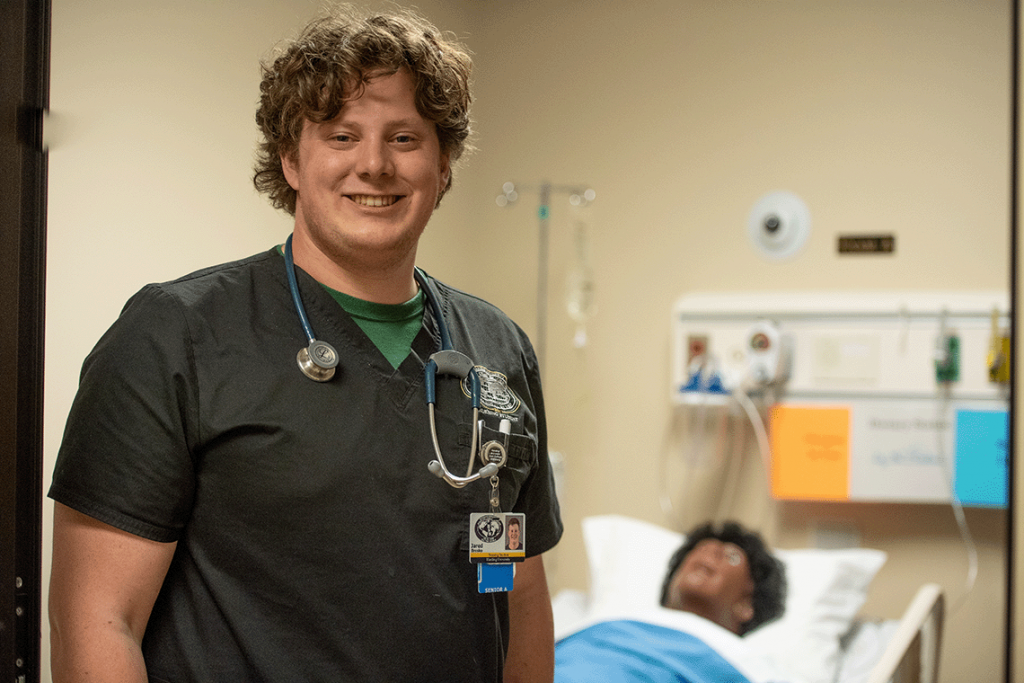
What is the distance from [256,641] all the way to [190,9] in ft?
2.48

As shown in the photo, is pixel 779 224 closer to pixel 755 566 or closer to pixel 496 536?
pixel 755 566

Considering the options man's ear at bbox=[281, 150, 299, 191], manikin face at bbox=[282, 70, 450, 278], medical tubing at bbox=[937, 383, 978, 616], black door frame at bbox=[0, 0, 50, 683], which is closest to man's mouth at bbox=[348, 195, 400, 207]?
manikin face at bbox=[282, 70, 450, 278]

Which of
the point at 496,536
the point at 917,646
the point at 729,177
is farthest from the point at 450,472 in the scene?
the point at 729,177

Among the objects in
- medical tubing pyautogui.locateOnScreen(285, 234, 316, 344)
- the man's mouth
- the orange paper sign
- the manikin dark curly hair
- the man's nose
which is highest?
the man's nose

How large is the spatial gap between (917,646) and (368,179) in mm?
1572

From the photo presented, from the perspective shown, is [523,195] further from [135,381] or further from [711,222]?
[135,381]

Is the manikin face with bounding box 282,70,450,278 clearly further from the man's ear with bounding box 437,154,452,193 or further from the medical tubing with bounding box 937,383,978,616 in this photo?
the medical tubing with bounding box 937,383,978,616

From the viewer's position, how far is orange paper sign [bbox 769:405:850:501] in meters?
2.26

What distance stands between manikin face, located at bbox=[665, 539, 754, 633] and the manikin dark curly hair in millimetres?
15

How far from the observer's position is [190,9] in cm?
111

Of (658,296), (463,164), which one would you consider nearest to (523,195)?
(658,296)

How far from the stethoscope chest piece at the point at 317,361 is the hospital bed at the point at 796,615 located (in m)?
1.12

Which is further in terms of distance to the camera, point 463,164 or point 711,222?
point 711,222

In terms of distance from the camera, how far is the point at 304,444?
0.93 meters
